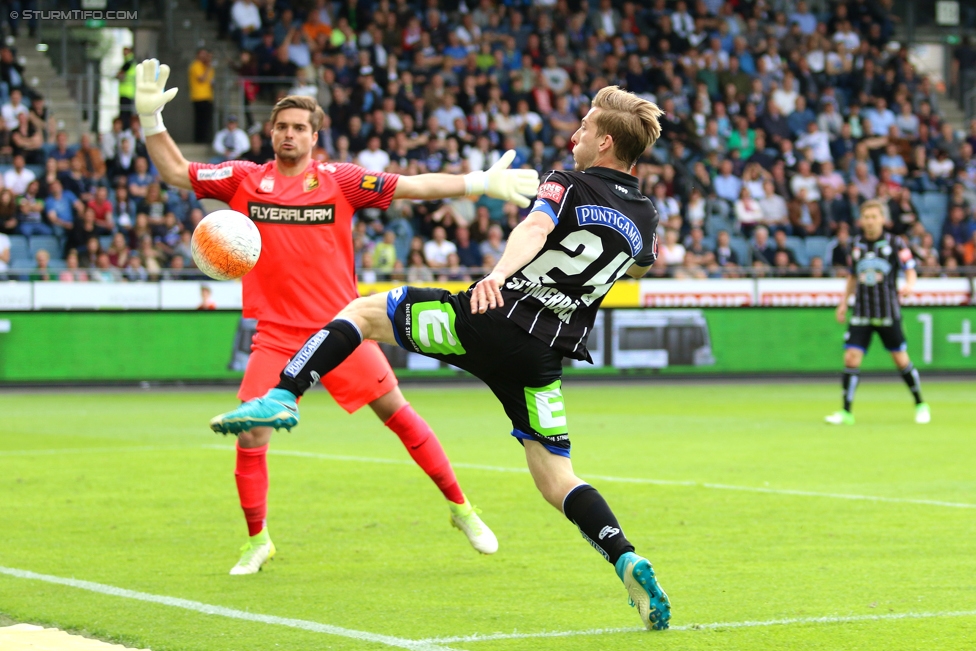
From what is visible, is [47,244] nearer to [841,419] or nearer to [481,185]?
[841,419]

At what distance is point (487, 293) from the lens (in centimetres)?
545

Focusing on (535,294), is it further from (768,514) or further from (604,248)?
(768,514)

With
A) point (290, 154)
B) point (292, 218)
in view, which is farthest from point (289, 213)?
point (290, 154)

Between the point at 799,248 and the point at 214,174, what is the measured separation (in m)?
21.2

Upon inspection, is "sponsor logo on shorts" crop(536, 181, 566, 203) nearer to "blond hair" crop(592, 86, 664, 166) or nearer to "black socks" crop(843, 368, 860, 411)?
"blond hair" crop(592, 86, 664, 166)

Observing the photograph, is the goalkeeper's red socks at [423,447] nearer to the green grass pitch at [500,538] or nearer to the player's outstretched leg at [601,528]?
the green grass pitch at [500,538]

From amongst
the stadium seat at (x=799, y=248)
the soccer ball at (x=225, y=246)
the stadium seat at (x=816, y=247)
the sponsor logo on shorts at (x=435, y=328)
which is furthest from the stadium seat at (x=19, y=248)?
the sponsor logo on shorts at (x=435, y=328)

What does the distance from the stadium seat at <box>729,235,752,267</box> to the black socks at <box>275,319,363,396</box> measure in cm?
2119

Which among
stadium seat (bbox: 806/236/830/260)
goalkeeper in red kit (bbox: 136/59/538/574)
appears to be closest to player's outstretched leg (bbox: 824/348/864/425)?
goalkeeper in red kit (bbox: 136/59/538/574)

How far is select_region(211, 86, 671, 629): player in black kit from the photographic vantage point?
5.75 m

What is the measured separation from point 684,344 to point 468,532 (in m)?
16.9

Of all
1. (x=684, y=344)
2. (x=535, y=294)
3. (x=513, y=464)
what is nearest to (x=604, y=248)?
(x=535, y=294)

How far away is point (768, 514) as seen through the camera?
910 cm

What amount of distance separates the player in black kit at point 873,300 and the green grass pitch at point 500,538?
708 mm
